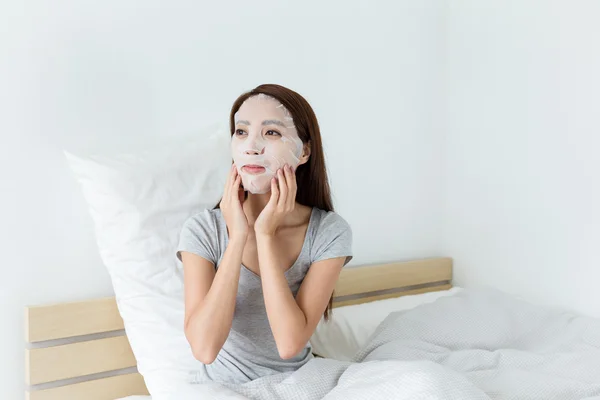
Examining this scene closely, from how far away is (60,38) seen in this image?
1744 millimetres

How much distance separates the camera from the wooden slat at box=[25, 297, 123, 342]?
165 cm

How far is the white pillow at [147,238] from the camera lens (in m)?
1.63

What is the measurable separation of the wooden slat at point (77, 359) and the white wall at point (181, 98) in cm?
10

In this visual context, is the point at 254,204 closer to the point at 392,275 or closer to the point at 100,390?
the point at 100,390

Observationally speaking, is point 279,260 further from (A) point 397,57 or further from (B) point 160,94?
(A) point 397,57

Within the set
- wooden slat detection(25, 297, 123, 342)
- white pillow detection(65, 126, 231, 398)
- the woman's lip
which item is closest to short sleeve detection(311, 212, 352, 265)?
the woman's lip

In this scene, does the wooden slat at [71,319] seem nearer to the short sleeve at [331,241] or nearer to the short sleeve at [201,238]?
the short sleeve at [201,238]

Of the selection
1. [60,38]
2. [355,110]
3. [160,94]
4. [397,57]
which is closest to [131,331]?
[160,94]

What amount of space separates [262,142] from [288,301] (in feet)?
1.16

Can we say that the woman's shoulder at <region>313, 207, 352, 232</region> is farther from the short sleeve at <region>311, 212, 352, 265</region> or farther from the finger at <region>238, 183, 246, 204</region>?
the finger at <region>238, 183, 246, 204</region>

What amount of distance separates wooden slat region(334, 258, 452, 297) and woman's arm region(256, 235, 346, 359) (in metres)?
0.69

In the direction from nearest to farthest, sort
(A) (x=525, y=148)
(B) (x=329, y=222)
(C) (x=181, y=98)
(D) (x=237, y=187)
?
(D) (x=237, y=187), (B) (x=329, y=222), (C) (x=181, y=98), (A) (x=525, y=148)

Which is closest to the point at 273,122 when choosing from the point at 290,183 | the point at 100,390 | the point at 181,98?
the point at 290,183

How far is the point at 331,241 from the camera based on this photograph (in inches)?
60.4
